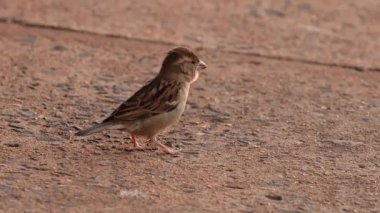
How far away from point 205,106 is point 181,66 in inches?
31.2

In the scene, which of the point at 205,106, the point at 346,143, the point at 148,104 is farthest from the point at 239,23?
the point at 148,104

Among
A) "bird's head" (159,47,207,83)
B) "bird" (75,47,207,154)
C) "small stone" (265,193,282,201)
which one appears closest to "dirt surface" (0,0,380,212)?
"small stone" (265,193,282,201)

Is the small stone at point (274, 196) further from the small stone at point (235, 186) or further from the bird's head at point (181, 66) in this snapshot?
the bird's head at point (181, 66)

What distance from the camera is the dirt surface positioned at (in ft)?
22.6

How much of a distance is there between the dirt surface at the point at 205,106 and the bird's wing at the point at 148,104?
0.83ft

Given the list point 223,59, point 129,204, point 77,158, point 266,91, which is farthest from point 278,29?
point 129,204

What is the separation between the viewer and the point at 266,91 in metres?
9.23

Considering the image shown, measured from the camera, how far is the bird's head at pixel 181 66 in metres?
8.01

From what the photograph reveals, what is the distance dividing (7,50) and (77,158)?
9.01ft

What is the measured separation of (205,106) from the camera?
8.80 meters

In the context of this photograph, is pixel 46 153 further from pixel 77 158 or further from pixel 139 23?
pixel 139 23

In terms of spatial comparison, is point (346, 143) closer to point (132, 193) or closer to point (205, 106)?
point (205, 106)

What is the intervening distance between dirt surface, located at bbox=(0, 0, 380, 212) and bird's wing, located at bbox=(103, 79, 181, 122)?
10.0 inches

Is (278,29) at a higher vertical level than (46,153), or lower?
higher
